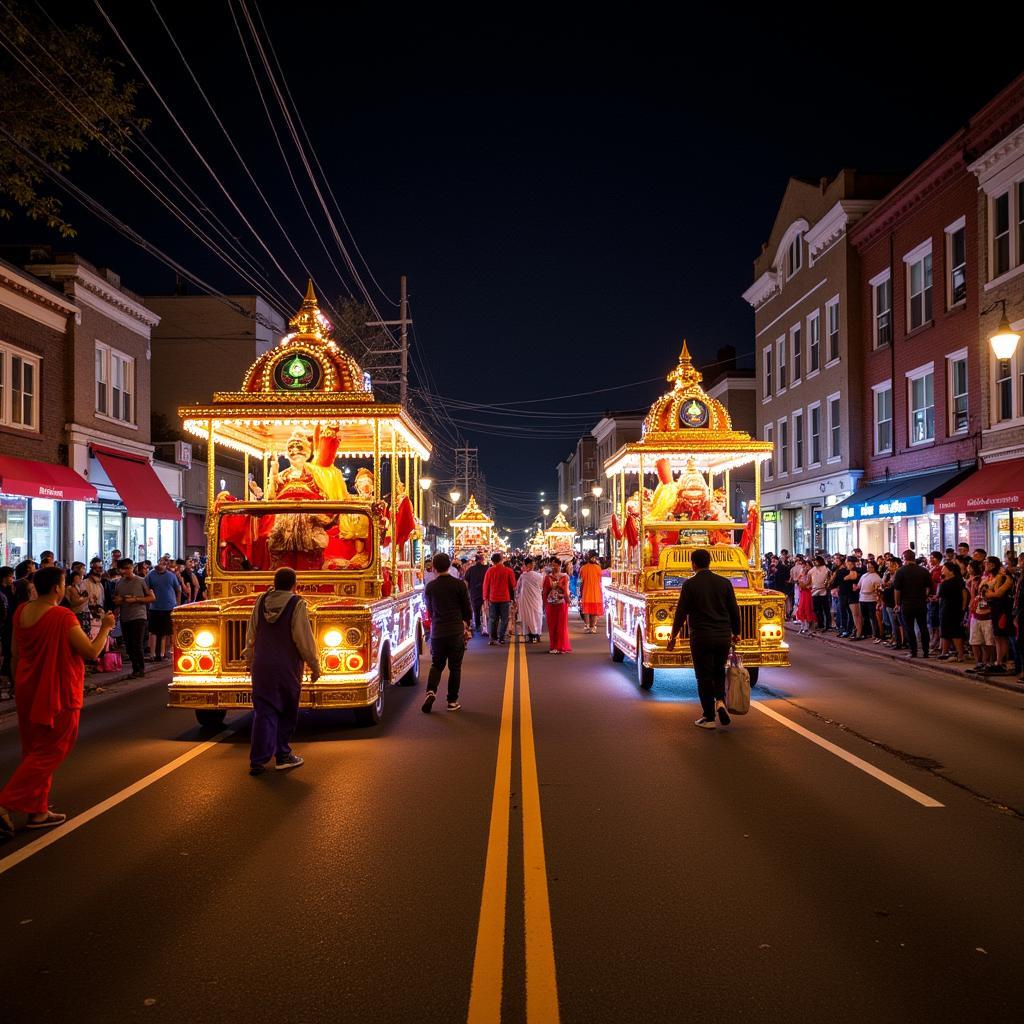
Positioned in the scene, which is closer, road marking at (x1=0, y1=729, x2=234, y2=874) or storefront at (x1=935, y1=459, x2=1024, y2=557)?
road marking at (x1=0, y1=729, x2=234, y2=874)

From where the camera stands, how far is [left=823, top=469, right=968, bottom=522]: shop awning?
24859 mm

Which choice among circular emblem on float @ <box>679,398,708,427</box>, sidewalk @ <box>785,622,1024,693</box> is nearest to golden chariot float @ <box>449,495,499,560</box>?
sidewalk @ <box>785,622,1024,693</box>

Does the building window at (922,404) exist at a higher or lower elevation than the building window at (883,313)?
lower

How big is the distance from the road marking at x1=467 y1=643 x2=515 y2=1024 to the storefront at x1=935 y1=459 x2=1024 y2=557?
15.7m

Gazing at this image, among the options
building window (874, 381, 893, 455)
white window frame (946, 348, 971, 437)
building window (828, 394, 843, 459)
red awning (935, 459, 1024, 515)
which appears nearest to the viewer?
red awning (935, 459, 1024, 515)

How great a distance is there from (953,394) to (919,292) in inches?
156

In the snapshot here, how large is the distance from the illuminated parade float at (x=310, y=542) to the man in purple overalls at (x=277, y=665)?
1141 mm

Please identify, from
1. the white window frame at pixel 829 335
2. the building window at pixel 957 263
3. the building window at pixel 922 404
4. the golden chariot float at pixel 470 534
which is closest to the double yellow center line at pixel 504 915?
the building window at pixel 957 263

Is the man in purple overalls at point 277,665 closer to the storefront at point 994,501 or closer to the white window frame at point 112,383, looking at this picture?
the storefront at point 994,501

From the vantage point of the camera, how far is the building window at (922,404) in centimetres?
2712

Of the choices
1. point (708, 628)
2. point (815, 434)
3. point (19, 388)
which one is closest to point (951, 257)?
point (815, 434)

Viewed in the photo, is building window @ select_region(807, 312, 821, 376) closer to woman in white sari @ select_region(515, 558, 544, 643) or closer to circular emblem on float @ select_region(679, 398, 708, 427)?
woman in white sari @ select_region(515, 558, 544, 643)

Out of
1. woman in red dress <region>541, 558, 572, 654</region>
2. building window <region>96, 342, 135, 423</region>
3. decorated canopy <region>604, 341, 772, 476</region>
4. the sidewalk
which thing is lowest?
the sidewalk

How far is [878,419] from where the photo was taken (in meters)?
30.9
